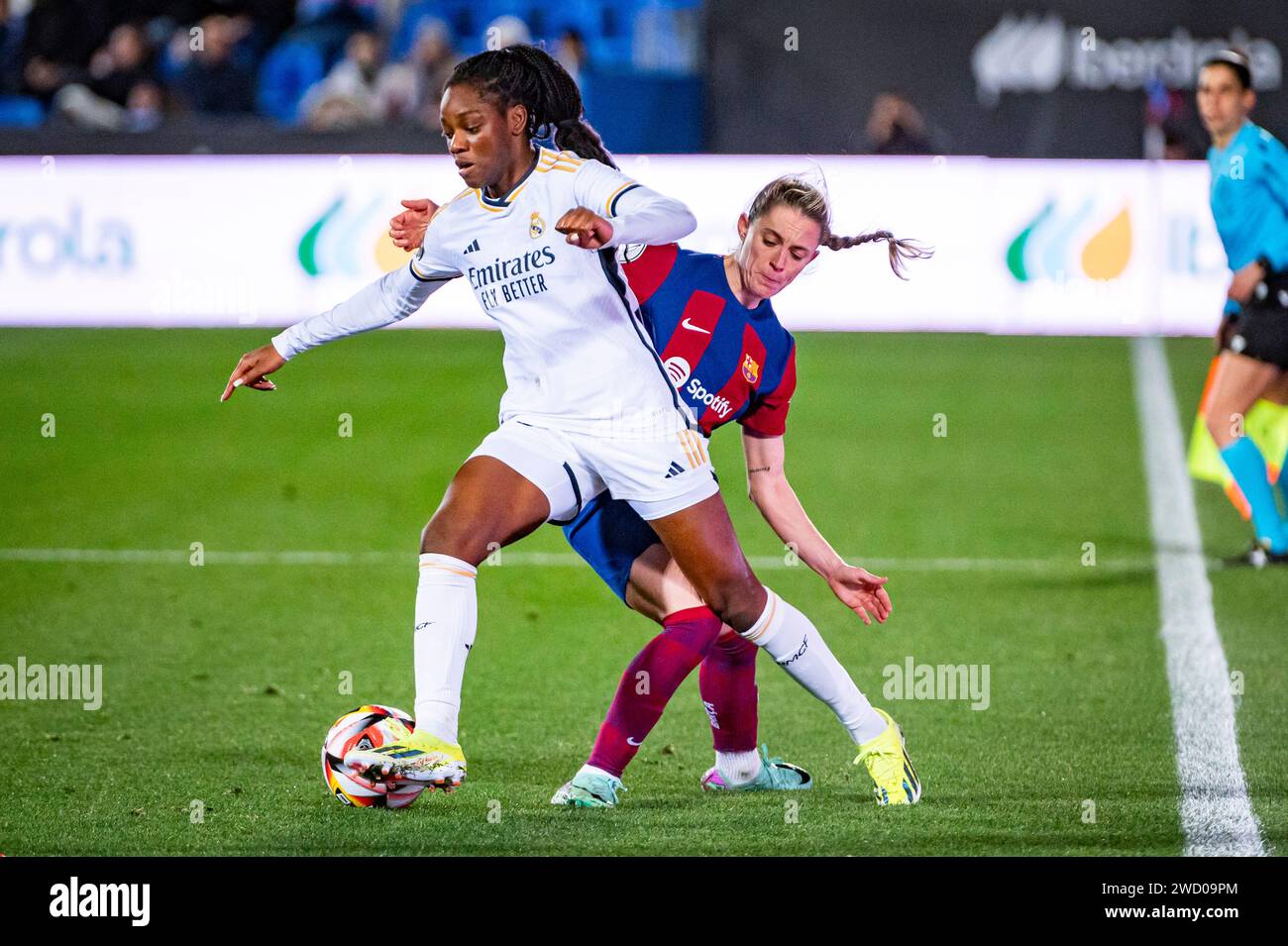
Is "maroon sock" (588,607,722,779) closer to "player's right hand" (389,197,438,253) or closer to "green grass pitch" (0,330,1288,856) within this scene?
"green grass pitch" (0,330,1288,856)

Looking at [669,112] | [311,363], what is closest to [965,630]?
[311,363]

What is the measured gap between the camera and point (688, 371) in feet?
16.5

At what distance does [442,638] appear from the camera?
187 inches

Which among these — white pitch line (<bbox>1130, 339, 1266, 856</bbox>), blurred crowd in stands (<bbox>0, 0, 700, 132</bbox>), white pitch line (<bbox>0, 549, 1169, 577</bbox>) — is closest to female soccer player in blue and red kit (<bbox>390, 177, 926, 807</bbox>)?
white pitch line (<bbox>1130, 339, 1266, 856</bbox>)

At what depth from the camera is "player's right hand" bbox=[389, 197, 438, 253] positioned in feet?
16.8

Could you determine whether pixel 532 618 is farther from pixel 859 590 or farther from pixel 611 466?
pixel 611 466

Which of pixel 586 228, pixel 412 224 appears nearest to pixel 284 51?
pixel 412 224

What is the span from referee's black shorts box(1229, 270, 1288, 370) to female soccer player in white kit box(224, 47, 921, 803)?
180 inches

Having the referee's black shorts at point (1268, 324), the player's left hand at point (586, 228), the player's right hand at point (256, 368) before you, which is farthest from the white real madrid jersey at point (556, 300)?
the referee's black shorts at point (1268, 324)

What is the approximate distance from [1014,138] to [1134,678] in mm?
11891

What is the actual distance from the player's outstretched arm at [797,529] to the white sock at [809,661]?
14 centimetres

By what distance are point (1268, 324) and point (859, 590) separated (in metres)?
4.46

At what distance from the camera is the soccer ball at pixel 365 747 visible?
15.9 feet

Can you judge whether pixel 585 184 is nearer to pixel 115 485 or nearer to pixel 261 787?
pixel 261 787
